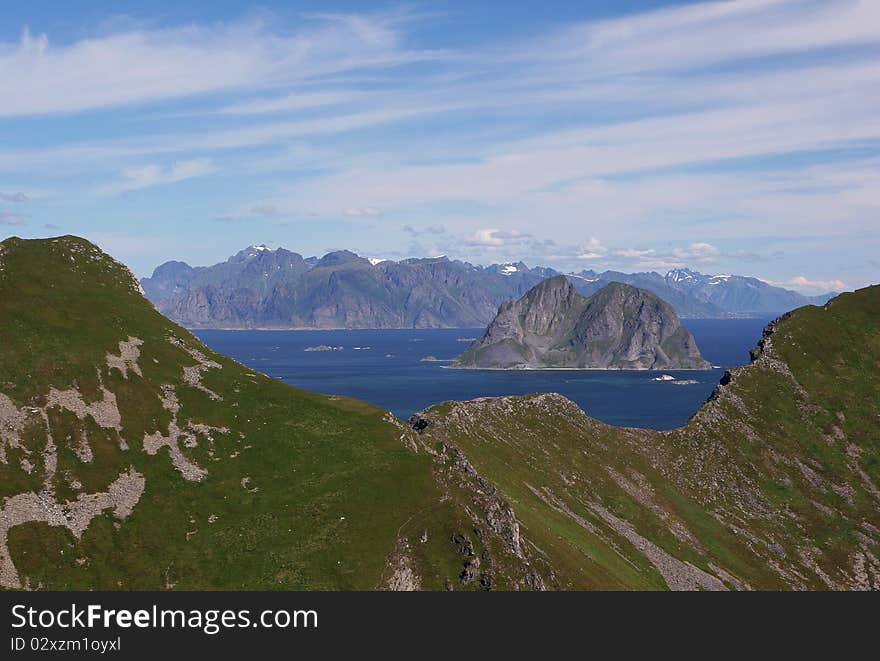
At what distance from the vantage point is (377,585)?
7700 cm

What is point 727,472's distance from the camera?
6319 inches

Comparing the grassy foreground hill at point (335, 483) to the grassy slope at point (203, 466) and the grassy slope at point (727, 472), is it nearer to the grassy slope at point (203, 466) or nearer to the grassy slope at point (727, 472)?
the grassy slope at point (203, 466)

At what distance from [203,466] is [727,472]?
116345 millimetres

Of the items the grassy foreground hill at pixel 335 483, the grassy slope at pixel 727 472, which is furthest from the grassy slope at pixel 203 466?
the grassy slope at pixel 727 472

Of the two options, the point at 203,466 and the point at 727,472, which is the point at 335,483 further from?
the point at 727,472

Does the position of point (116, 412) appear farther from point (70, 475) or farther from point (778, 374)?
point (778, 374)

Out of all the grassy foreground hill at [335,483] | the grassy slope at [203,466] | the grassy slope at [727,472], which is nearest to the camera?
the grassy slope at [203,466]

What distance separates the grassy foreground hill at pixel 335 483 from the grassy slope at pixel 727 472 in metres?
0.57

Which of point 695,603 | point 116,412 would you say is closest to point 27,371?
point 116,412

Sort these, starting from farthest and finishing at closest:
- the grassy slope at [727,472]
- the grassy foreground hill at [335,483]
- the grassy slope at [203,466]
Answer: the grassy slope at [727,472] → the grassy foreground hill at [335,483] → the grassy slope at [203,466]

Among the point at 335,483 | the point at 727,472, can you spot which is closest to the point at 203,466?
the point at 335,483

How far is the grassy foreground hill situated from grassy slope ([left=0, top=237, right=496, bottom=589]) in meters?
0.24

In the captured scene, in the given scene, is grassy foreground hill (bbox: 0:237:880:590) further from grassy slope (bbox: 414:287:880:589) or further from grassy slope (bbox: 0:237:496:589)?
grassy slope (bbox: 414:287:880:589)

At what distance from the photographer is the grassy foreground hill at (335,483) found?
79500 millimetres
